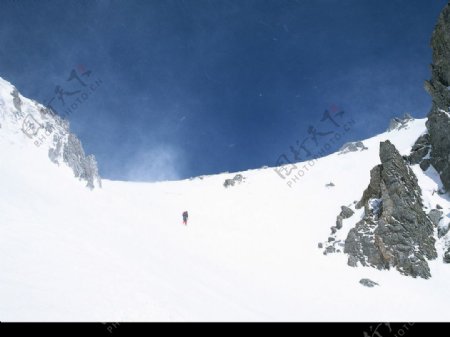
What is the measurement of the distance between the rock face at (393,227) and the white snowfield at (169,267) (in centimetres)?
116

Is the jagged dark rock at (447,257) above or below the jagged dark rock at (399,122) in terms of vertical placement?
below

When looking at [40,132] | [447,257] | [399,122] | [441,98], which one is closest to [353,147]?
[399,122]

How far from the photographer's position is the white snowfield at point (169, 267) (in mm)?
9367

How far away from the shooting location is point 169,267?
611 inches

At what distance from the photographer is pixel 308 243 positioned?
115 feet

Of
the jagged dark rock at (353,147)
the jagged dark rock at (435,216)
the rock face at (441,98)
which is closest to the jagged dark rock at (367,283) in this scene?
the jagged dark rock at (435,216)

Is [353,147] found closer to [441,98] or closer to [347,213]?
[441,98]

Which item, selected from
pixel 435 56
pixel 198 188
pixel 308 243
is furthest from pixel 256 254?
pixel 198 188

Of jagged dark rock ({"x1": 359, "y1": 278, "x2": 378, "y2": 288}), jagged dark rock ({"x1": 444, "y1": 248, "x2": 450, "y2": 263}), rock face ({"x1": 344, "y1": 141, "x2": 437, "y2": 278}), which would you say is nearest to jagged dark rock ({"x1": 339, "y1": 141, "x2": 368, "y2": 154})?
rock face ({"x1": 344, "y1": 141, "x2": 437, "y2": 278})

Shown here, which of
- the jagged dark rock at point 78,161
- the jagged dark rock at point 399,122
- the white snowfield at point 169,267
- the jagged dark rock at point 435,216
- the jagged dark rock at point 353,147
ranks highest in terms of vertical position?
the jagged dark rock at point 399,122

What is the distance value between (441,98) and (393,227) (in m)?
16.1

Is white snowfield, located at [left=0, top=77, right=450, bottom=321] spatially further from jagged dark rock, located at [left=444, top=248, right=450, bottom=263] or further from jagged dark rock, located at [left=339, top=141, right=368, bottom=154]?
jagged dark rock, located at [left=339, top=141, right=368, bottom=154]

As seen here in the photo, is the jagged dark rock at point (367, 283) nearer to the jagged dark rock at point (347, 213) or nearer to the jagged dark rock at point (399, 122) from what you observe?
the jagged dark rock at point (347, 213)

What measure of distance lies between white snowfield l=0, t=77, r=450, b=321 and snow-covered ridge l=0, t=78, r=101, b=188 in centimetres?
47
